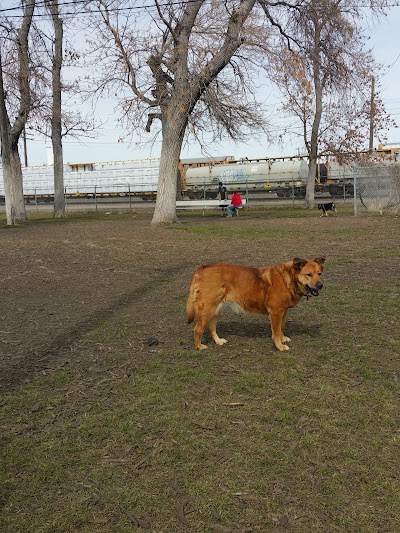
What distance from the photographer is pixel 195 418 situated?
4.13 m

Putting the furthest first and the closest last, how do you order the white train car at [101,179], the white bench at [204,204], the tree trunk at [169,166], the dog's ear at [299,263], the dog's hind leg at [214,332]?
the white train car at [101,179] → the white bench at [204,204] → the tree trunk at [169,166] → the dog's hind leg at [214,332] → the dog's ear at [299,263]

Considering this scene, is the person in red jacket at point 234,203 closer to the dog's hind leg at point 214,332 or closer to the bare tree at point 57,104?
the bare tree at point 57,104

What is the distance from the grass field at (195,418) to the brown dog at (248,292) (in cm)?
40

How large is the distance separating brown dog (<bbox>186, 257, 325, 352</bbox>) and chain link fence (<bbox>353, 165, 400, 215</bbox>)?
61.2ft

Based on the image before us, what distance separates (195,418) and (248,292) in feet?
5.88

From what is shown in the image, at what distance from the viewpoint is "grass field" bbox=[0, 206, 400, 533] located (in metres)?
3.04

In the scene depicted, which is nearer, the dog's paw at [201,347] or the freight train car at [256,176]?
the dog's paw at [201,347]

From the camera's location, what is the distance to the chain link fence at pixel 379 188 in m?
23.6

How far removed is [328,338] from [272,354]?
831mm

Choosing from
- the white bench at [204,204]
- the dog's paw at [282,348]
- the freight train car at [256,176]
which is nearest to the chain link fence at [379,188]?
the white bench at [204,204]

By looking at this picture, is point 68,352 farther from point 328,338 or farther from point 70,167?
point 70,167

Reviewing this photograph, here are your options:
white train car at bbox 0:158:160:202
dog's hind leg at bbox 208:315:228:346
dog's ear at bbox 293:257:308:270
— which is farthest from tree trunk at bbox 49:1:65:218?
dog's ear at bbox 293:257:308:270

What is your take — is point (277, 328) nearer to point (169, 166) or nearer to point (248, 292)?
point (248, 292)

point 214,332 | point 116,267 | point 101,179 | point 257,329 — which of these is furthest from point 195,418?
point 101,179
